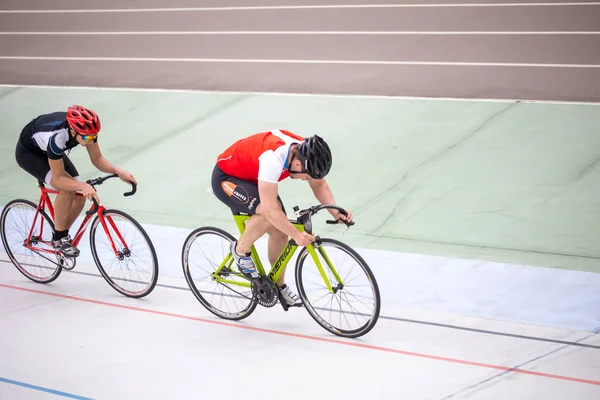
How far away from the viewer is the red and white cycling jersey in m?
4.79

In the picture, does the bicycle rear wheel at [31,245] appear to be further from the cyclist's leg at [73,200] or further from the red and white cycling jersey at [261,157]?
the red and white cycling jersey at [261,157]

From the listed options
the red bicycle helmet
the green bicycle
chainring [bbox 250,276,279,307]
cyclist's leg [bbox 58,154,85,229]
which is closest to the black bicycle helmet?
the green bicycle

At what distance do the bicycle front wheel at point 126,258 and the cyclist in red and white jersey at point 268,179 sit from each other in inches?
33.8

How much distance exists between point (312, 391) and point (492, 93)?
259 inches

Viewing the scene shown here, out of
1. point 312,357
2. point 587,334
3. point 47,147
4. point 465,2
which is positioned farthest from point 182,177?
point 465,2

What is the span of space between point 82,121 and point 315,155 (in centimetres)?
177

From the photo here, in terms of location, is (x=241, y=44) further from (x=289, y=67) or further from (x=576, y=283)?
(x=576, y=283)

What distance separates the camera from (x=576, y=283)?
5727mm

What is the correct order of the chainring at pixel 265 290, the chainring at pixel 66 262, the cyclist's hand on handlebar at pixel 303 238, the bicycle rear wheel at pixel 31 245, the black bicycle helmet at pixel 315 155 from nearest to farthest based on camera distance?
the black bicycle helmet at pixel 315 155, the cyclist's hand on handlebar at pixel 303 238, the chainring at pixel 265 290, the chainring at pixel 66 262, the bicycle rear wheel at pixel 31 245

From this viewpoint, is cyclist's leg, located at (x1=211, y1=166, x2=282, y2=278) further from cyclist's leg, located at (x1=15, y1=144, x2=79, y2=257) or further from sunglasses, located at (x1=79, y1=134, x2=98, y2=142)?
cyclist's leg, located at (x1=15, y1=144, x2=79, y2=257)

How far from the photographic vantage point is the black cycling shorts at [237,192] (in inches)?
201

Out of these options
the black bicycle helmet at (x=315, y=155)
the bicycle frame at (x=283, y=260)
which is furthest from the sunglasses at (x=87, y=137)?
the black bicycle helmet at (x=315, y=155)

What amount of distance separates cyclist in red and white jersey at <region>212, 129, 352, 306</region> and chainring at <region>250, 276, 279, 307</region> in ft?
0.17

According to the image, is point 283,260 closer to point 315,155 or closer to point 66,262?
point 315,155
